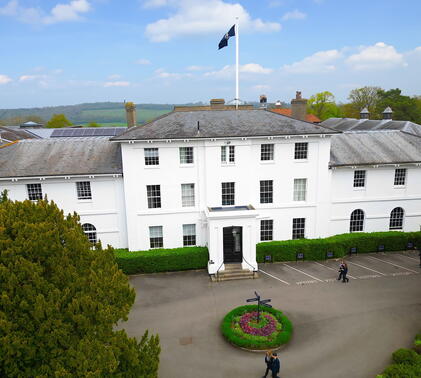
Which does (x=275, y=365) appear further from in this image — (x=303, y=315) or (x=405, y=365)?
(x=303, y=315)

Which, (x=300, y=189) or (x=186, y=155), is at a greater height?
(x=186, y=155)

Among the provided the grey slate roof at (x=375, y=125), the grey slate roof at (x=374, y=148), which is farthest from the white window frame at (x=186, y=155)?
the grey slate roof at (x=375, y=125)

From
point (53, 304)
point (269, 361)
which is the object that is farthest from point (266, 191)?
point (53, 304)

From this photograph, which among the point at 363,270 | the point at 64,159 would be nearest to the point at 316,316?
the point at 363,270

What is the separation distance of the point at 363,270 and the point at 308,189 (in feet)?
23.6

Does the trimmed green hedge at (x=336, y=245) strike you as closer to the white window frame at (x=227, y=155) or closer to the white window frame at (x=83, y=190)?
the white window frame at (x=227, y=155)

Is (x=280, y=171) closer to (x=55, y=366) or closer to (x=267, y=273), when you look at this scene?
(x=267, y=273)

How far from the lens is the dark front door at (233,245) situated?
25828 mm

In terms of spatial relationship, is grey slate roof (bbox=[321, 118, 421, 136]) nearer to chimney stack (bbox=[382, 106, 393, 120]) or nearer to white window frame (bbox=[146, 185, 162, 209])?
chimney stack (bbox=[382, 106, 393, 120])

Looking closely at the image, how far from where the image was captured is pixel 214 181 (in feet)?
85.7

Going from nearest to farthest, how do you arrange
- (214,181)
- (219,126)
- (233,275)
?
1. (233,275)
2. (214,181)
3. (219,126)

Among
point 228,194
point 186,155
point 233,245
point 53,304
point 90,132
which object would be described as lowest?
point 233,245

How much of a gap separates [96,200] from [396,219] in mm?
25004

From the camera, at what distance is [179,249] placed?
1029 inches
